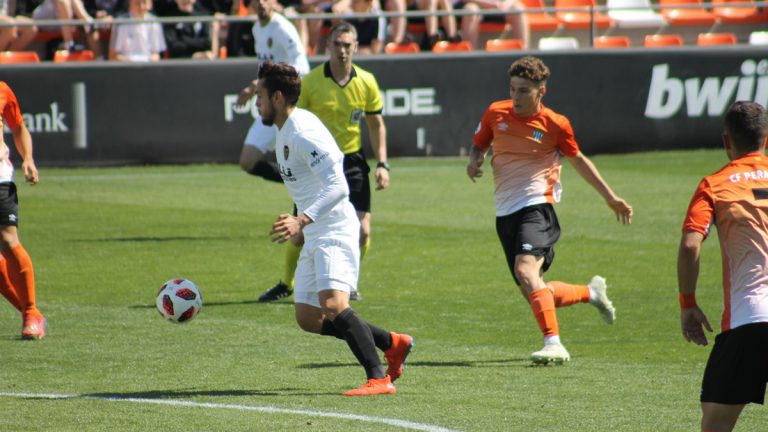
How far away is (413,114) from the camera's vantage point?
66.2ft

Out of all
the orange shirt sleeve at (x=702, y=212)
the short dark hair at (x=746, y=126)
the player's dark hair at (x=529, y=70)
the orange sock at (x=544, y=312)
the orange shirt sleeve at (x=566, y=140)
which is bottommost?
the orange sock at (x=544, y=312)

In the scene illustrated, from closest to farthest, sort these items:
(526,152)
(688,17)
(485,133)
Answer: (526,152)
(485,133)
(688,17)

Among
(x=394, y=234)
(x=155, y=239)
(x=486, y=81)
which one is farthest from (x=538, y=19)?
(x=155, y=239)

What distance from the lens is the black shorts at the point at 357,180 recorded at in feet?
34.8

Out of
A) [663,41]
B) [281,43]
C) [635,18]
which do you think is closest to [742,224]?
[281,43]

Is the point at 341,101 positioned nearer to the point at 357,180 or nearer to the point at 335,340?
the point at 357,180

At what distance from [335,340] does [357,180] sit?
1.89m

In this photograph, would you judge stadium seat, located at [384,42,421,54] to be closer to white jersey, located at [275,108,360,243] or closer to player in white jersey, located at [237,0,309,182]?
player in white jersey, located at [237,0,309,182]

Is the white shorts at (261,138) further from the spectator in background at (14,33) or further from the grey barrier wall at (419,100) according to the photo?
the spectator in background at (14,33)

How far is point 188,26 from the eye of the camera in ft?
65.6

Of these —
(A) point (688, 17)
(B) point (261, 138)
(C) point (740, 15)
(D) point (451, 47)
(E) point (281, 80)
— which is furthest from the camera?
(A) point (688, 17)

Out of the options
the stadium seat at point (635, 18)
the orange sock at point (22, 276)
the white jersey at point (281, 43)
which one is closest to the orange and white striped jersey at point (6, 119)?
the orange sock at point (22, 276)

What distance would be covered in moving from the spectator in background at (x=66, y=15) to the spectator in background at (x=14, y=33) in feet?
1.04

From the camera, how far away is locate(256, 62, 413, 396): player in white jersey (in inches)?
280
